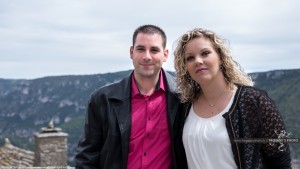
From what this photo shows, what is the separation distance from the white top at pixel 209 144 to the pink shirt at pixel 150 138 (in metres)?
0.31

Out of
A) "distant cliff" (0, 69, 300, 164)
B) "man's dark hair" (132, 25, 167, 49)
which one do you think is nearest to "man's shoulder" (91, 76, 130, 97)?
"man's dark hair" (132, 25, 167, 49)

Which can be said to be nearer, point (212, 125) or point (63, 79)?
point (212, 125)

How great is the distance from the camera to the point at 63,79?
113 meters

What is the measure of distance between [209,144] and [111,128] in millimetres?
904

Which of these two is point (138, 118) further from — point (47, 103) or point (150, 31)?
point (47, 103)

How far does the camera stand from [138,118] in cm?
364

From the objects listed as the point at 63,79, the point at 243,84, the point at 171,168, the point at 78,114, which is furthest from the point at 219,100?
the point at 63,79

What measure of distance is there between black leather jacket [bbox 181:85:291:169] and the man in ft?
2.04

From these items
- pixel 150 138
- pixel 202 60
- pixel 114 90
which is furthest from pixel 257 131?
pixel 114 90

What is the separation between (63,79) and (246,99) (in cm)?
11196

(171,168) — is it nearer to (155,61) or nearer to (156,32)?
(155,61)

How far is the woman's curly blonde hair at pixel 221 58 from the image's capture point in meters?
3.34

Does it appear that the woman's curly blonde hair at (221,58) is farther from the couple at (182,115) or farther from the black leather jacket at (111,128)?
the black leather jacket at (111,128)

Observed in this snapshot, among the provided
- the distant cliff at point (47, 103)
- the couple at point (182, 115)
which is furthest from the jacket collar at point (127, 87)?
the distant cliff at point (47, 103)
